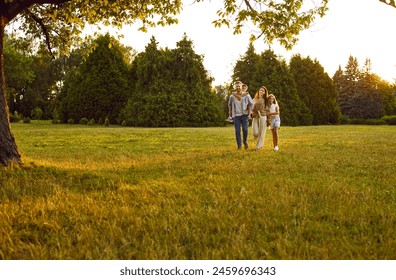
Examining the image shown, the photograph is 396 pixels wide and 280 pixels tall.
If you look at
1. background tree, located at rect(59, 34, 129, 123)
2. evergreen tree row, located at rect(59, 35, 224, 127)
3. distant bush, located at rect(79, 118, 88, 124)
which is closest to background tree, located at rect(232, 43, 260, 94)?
evergreen tree row, located at rect(59, 35, 224, 127)

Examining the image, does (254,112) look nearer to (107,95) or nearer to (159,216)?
(159,216)

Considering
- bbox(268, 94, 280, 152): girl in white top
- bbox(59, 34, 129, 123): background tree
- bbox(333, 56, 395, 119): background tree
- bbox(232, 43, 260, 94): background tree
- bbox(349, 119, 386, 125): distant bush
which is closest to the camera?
bbox(268, 94, 280, 152): girl in white top

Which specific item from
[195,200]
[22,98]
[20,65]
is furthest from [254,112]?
[22,98]

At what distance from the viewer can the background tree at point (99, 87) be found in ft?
131

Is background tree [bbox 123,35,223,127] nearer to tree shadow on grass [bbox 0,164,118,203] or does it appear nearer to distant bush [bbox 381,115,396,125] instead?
distant bush [bbox 381,115,396,125]

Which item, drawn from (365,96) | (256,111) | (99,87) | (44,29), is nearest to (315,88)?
(365,96)

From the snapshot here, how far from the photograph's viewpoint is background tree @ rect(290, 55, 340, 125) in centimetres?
4953

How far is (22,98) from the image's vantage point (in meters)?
56.0

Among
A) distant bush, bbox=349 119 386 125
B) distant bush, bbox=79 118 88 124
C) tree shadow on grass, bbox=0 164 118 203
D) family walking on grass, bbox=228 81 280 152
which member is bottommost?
tree shadow on grass, bbox=0 164 118 203

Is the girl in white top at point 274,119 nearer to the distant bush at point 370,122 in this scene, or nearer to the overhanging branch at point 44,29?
the overhanging branch at point 44,29

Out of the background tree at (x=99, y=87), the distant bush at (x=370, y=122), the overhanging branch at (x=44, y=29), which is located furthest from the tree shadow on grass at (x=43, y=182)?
the distant bush at (x=370, y=122)

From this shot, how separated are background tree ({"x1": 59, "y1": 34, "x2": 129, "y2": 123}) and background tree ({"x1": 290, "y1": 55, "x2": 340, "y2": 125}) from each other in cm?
2503

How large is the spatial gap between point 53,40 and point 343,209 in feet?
33.5

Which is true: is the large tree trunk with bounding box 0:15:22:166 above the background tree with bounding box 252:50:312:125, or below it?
below
